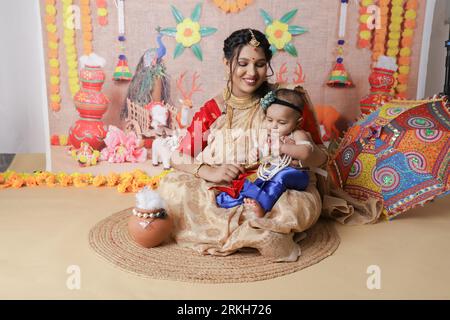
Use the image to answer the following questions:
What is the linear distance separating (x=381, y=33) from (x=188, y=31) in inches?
58.9

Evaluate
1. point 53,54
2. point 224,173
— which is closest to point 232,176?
point 224,173

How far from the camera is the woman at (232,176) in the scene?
7.60 feet

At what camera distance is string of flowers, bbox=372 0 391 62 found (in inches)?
138

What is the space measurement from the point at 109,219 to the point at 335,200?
142 cm

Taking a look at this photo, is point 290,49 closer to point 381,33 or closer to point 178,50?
point 381,33

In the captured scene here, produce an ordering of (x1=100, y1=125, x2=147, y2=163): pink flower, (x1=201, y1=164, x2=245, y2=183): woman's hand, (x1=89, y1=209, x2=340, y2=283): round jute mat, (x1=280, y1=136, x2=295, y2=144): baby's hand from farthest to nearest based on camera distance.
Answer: (x1=100, y1=125, x2=147, y2=163): pink flower
(x1=201, y1=164, x2=245, y2=183): woman's hand
(x1=280, y1=136, x2=295, y2=144): baby's hand
(x1=89, y1=209, x2=340, y2=283): round jute mat

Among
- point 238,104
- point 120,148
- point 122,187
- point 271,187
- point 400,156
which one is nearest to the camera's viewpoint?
point 271,187

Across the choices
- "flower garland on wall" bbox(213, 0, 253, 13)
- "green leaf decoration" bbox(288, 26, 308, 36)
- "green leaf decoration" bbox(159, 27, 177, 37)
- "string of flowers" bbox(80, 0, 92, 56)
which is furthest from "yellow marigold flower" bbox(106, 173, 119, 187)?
"green leaf decoration" bbox(288, 26, 308, 36)

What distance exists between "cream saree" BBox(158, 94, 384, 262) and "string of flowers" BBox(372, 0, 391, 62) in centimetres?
144

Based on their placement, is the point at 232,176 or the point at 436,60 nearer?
the point at 232,176

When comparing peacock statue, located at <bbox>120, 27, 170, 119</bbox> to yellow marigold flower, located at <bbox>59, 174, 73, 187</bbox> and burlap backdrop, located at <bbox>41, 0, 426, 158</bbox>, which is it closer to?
burlap backdrop, located at <bbox>41, 0, 426, 158</bbox>

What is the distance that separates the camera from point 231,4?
3477 mm

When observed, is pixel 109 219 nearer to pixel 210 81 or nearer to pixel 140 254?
pixel 140 254

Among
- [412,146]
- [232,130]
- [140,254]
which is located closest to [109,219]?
[140,254]
